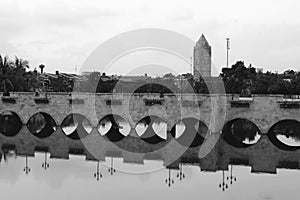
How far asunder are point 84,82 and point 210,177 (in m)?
28.8

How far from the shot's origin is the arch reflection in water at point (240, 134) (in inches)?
993

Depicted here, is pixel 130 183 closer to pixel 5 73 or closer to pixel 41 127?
pixel 41 127

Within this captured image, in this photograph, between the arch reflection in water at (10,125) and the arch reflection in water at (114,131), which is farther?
the arch reflection in water at (10,125)

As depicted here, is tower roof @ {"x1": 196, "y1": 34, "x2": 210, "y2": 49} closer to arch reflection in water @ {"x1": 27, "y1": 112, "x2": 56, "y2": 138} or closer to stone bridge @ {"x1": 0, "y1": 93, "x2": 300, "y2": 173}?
arch reflection in water @ {"x1": 27, "y1": 112, "x2": 56, "y2": 138}

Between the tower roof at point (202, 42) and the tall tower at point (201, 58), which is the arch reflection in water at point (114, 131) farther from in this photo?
the tower roof at point (202, 42)

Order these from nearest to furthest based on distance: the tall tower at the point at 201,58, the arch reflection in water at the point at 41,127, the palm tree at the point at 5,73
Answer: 1. the arch reflection in water at the point at 41,127
2. the palm tree at the point at 5,73
3. the tall tower at the point at 201,58

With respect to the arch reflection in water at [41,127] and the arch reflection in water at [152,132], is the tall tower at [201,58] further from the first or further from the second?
the arch reflection in water at [41,127]

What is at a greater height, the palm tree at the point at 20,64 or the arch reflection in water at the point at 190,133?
the palm tree at the point at 20,64

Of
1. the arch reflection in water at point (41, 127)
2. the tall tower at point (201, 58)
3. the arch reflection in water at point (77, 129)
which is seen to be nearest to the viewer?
the arch reflection in water at point (77, 129)

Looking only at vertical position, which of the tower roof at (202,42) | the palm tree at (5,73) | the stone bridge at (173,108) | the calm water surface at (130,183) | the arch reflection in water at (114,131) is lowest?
the calm water surface at (130,183)

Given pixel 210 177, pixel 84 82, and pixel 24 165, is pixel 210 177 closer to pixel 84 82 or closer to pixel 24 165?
pixel 24 165

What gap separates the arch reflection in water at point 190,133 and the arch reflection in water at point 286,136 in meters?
4.18

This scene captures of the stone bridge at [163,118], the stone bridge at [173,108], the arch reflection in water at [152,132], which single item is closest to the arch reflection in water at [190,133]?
the stone bridge at [163,118]

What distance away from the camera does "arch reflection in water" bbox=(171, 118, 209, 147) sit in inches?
982
